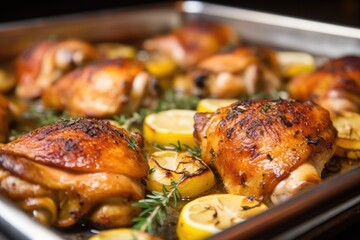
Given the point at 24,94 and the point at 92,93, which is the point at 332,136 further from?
the point at 24,94

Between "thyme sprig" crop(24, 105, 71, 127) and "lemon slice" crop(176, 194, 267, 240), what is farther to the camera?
"thyme sprig" crop(24, 105, 71, 127)

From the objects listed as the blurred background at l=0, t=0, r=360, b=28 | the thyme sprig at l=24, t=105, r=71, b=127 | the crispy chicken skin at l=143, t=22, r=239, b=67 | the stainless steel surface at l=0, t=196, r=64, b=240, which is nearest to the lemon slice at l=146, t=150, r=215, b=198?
the stainless steel surface at l=0, t=196, r=64, b=240

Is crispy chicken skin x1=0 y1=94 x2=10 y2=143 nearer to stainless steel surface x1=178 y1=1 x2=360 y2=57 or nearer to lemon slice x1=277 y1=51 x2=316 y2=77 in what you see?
lemon slice x1=277 y1=51 x2=316 y2=77

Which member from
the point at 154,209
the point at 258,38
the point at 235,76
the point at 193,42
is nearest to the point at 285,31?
the point at 258,38

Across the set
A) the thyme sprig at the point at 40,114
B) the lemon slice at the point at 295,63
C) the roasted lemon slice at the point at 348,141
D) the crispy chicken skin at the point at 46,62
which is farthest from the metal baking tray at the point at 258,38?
the thyme sprig at the point at 40,114

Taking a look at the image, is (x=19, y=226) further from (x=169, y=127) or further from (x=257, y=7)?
(x=257, y=7)

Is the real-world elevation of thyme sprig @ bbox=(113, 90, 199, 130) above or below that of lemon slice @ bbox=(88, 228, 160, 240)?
below

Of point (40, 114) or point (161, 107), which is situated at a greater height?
point (161, 107)
